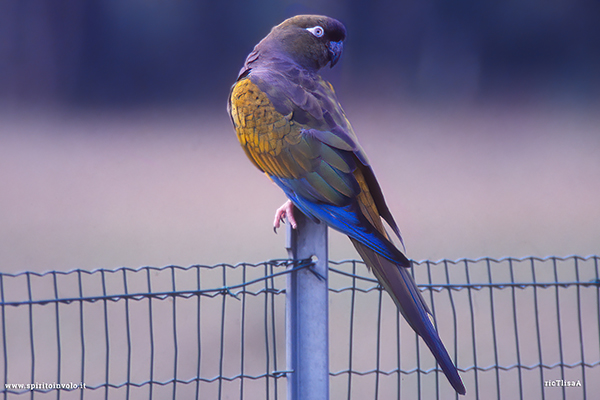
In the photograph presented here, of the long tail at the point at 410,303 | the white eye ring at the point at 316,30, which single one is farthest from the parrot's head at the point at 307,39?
the long tail at the point at 410,303

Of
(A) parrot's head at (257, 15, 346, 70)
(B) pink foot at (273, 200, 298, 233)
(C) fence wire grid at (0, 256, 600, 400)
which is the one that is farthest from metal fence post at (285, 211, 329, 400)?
(C) fence wire grid at (0, 256, 600, 400)

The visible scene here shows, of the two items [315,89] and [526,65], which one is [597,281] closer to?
[315,89]

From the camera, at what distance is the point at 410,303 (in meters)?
1.24

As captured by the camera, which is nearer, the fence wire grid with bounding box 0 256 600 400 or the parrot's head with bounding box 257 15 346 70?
the parrot's head with bounding box 257 15 346 70

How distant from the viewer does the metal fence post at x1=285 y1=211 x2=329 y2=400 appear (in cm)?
118

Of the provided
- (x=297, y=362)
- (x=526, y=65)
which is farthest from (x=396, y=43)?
(x=297, y=362)

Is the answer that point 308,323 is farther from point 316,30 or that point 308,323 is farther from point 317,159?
point 316,30

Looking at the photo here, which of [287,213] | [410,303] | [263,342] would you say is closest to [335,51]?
[287,213]

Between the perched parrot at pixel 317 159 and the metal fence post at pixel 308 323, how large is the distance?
0.19 meters

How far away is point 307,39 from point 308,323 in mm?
1261

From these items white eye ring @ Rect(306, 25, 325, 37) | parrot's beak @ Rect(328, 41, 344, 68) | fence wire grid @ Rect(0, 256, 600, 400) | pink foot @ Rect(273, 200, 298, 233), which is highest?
white eye ring @ Rect(306, 25, 325, 37)

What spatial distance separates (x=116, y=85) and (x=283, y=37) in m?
3.10

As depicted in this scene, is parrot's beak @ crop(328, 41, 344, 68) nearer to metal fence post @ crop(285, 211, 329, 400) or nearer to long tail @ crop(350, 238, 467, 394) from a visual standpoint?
long tail @ crop(350, 238, 467, 394)

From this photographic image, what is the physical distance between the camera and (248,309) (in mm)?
3656
